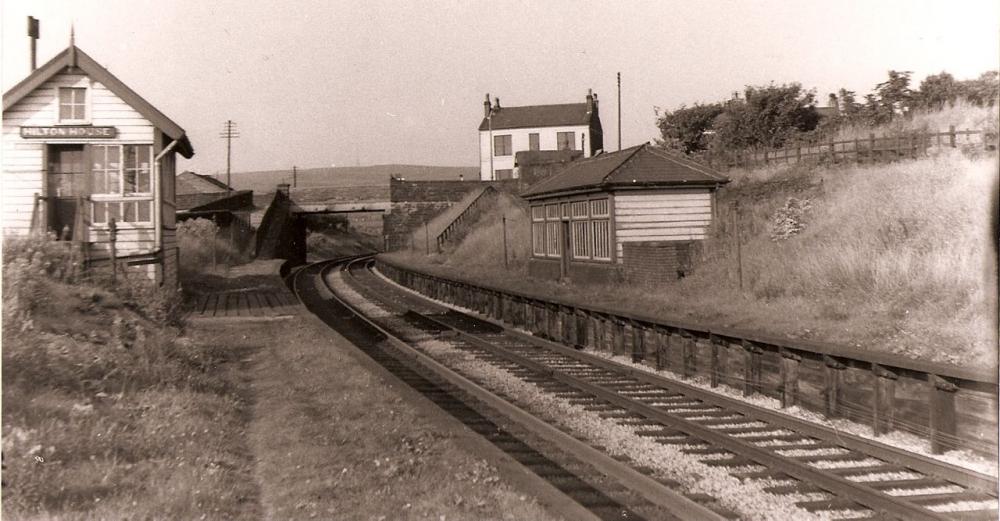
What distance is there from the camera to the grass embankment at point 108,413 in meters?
5.33

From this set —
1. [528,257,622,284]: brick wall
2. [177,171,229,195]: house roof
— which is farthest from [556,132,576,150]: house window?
[528,257,622,284]: brick wall

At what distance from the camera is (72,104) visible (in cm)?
1697

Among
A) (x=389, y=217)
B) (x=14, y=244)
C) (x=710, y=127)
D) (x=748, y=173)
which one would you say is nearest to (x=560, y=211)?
(x=748, y=173)

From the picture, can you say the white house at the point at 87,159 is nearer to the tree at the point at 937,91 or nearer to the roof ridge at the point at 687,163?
the roof ridge at the point at 687,163

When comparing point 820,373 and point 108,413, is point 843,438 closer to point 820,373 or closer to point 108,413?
point 820,373

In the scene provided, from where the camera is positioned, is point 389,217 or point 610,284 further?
point 389,217

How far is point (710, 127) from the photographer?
1583 inches

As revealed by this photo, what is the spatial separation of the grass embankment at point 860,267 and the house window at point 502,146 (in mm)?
51916

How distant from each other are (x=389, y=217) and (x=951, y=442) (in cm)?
4570

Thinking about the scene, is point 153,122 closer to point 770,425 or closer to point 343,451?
point 343,451

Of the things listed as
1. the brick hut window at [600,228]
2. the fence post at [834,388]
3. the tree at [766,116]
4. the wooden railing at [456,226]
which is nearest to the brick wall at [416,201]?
the wooden railing at [456,226]

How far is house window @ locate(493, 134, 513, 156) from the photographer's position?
7362 cm

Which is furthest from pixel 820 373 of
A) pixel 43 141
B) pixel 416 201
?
pixel 416 201

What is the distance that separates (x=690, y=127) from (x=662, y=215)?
2202cm
